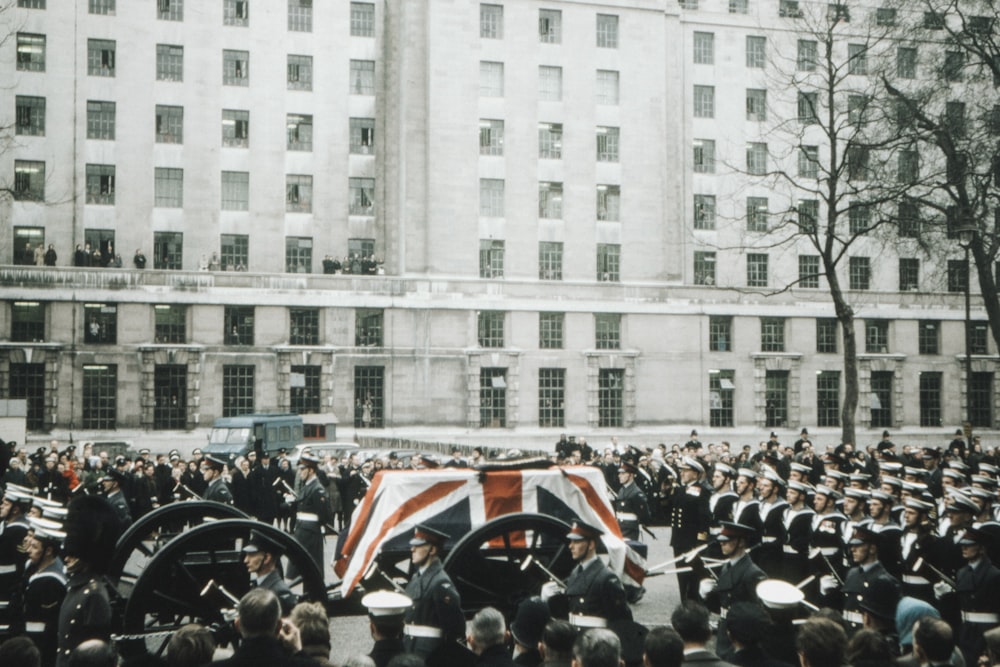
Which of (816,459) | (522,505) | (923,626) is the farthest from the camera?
(816,459)

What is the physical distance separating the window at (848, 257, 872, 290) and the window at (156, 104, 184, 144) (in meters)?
36.9

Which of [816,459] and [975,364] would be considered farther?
[975,364]

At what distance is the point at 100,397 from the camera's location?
144 feet

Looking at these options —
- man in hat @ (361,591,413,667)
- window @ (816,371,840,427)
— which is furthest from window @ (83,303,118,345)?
man in hat @ (361,591,413,667)

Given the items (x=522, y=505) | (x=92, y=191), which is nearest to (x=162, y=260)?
(x=92, y=191)

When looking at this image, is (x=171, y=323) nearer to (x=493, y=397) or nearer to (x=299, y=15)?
(x=493, y=397)

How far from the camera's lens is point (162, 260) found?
46.3m

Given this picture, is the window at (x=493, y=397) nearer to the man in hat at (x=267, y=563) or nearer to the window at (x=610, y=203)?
the window at (x=610, y=203)

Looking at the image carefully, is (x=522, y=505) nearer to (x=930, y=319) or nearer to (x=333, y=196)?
(x=333, y=196)

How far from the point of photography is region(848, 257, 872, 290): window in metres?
53.6

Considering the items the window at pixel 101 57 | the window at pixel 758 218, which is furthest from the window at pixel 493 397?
the window at pixel 101 57

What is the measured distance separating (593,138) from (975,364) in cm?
2608

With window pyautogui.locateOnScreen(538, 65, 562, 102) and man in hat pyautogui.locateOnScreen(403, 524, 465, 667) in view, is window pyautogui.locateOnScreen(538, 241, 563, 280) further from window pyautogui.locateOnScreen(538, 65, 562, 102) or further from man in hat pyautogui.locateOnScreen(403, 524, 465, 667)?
man in hat pyautogui.locateOnScreen(403, 524, 465, 667)

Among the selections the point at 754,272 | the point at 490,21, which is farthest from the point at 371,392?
the point at 754,272
